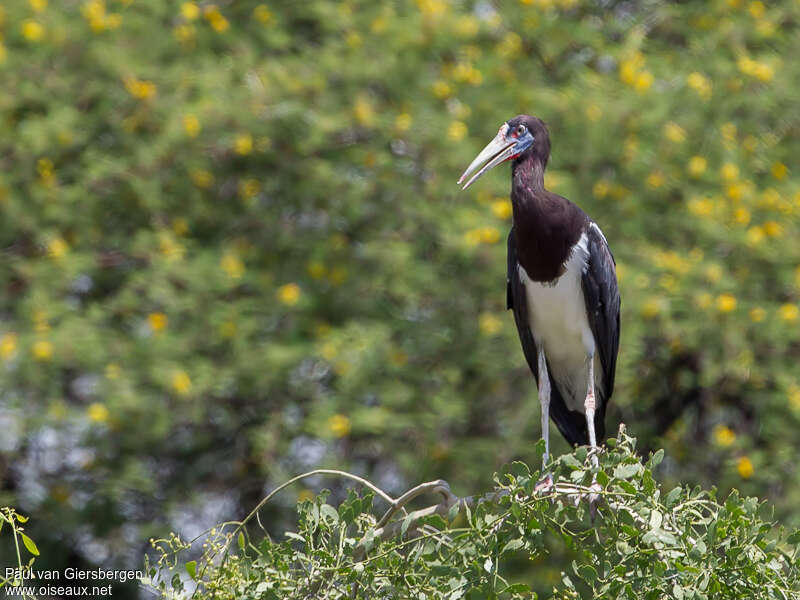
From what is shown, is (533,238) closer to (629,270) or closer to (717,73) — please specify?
(629,270)

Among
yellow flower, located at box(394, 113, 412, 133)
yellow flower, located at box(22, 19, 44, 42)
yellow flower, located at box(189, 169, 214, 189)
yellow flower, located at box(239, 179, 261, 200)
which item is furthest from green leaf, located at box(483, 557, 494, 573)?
yellow flower, located at box(22, 19, 44, 42)

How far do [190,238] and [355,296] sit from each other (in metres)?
0.87

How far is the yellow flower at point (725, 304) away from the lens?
18.3 feet

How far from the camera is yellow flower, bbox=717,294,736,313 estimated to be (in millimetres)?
5566

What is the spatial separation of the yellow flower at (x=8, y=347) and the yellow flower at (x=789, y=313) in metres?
3.33

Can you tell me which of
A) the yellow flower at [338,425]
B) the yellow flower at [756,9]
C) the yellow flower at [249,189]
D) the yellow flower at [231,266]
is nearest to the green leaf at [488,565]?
the yellow flower at [338,425]

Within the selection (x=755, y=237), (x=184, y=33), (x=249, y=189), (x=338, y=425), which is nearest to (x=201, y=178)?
(x=249, y=189)

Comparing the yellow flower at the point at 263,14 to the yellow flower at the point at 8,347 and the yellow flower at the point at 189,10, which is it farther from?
the yellow flower at the point at 8,347

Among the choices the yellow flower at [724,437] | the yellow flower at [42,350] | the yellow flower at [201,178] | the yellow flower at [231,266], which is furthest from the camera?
the yellow flower at [201,178]

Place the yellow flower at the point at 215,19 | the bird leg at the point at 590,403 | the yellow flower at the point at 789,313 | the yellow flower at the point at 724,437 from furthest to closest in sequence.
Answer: the yellow flower at the point at 215,19, the yellow flower at the point at 724,437, the yellow flower at the point at 789,313, the bird leg at the point at 590,403

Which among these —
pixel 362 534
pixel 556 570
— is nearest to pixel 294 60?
pixel 556 570

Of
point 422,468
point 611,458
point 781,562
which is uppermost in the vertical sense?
point 611,458

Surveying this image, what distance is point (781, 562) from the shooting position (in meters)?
2.67

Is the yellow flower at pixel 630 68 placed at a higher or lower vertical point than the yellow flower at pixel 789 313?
higher
